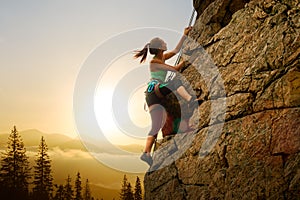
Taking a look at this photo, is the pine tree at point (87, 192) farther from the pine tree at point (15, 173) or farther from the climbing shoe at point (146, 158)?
the climbing shoe at point (146, 158)

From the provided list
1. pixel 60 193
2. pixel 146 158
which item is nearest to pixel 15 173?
pixel 60 193

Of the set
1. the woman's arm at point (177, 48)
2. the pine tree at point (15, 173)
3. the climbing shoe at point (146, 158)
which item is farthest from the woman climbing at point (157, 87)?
the pine tree at point (15, 173)

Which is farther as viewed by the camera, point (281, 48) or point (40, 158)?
point (40, 158)

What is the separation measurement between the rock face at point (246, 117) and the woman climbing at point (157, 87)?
24.0 inches

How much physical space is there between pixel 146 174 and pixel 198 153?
3.26 meters

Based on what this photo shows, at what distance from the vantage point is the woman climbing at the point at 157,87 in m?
13.8

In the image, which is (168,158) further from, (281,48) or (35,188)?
(35,188)

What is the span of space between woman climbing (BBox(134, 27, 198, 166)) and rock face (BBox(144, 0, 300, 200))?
0.61 meters

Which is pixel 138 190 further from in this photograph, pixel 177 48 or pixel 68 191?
pixel 177 48

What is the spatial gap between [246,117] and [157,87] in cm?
416

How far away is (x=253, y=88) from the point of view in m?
11.2

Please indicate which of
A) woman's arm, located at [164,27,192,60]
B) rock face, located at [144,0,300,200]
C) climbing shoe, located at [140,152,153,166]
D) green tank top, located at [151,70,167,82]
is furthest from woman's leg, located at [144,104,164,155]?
woman's arm, located at [164,27,192,60]

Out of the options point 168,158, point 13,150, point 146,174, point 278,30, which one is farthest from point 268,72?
point 13,150

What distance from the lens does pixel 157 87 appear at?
13727 mm
